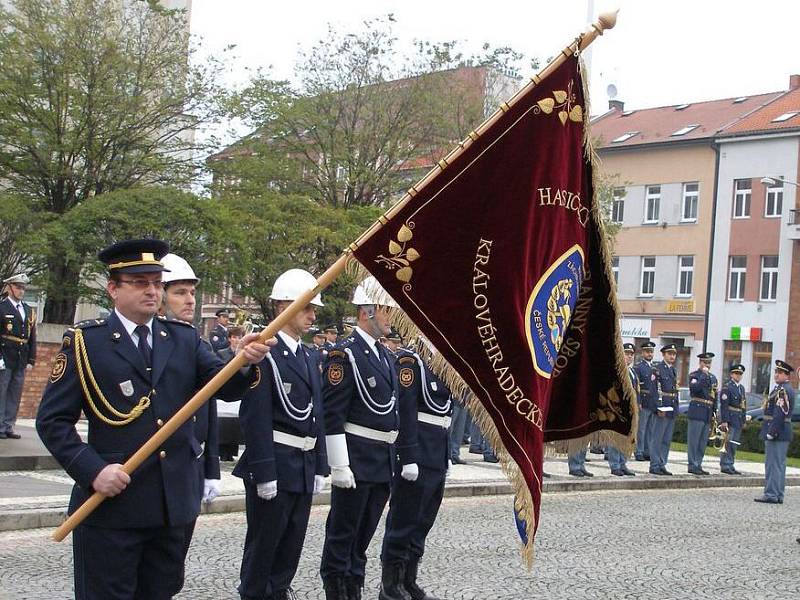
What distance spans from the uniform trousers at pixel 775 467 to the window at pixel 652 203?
3426 cm

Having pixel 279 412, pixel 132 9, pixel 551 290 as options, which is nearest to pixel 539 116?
pixel 551 290

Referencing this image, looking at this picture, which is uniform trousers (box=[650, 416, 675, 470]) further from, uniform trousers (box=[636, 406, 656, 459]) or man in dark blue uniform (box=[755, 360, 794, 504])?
man in dark blue uniform (box=[755, 360, 794, 504])

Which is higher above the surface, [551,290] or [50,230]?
[50,230]

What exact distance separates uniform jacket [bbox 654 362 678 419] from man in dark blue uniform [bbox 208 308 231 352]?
7234 millimetres

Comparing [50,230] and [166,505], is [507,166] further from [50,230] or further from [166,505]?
[50,230]

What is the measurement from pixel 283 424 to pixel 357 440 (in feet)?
2.87

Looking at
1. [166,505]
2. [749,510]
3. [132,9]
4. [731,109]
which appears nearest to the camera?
[166,505]

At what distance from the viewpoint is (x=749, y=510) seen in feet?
50.8

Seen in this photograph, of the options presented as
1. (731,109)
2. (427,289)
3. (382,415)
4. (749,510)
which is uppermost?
(731,109)

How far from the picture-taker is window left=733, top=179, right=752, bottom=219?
47000mm

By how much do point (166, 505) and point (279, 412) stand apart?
6.33 feet

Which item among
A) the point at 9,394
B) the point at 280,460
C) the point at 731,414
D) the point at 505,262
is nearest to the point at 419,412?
the point at 280,460

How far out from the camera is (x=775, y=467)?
16656 millimetres

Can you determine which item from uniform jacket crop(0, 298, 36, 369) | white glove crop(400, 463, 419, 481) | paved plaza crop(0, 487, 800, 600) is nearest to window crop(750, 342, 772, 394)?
paved plaza crop(0, 487, 800, 600)
